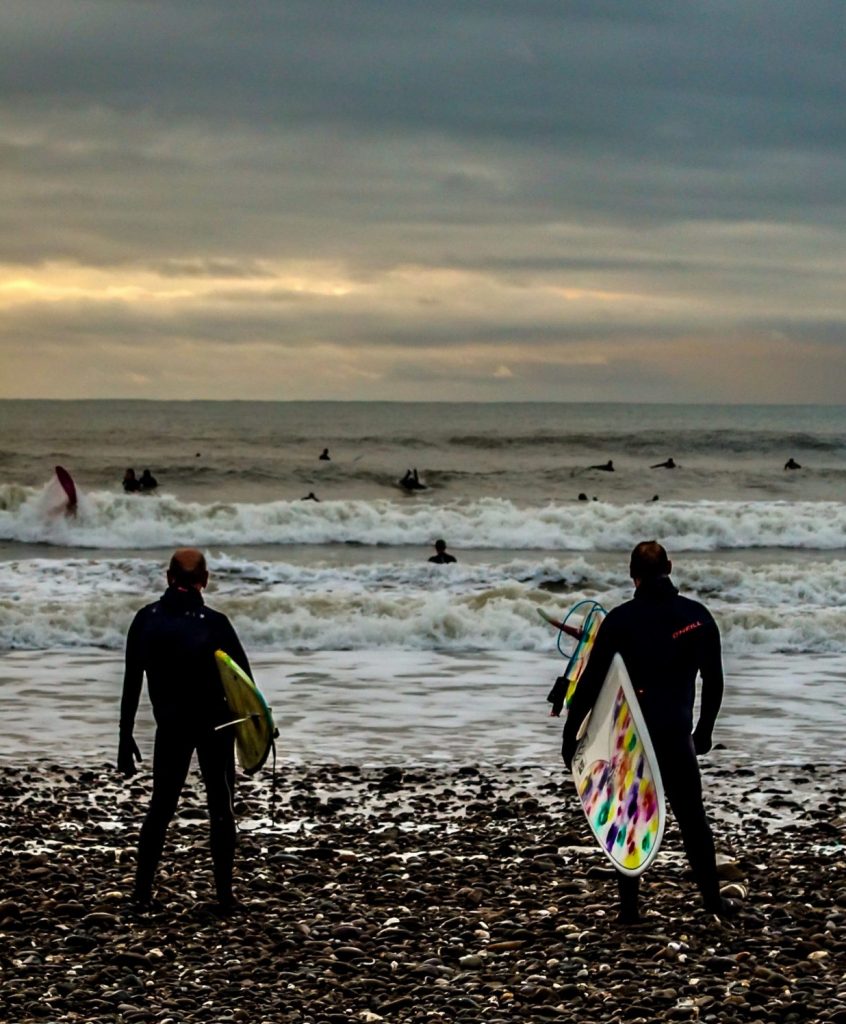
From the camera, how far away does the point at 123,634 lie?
17953 mm

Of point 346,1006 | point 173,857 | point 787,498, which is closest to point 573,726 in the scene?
point 346,1006

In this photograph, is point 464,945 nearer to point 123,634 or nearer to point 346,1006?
point 346,1006

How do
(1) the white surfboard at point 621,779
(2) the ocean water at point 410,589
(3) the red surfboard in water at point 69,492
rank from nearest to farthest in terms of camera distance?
(1) the white surfboard at point 621,779 → (2) the ocean water at point 410,589 → (3) the red surfboard in water at point 69,492

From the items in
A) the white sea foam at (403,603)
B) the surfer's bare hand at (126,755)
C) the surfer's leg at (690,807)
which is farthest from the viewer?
the white sea foam at (403,603)

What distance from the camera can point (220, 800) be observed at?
725cm

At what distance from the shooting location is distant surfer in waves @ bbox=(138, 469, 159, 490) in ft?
139

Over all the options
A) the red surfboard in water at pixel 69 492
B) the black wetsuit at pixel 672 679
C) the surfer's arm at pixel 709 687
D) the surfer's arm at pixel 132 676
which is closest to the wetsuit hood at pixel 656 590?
the black wetsuit at pixel 672 679

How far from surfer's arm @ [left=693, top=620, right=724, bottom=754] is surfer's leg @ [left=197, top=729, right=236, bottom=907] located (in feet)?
7.38

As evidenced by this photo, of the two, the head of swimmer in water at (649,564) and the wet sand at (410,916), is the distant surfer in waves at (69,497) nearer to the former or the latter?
the wet sand at (410,916)

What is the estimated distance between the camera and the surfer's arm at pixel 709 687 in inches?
276

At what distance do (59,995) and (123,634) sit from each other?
12.1 meters

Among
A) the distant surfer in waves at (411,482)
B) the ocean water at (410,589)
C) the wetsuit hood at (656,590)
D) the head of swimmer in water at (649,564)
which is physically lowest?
the ocean water at (410,589)

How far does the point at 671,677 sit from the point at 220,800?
224cm

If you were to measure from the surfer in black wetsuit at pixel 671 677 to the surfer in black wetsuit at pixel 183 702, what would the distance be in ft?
6.01
